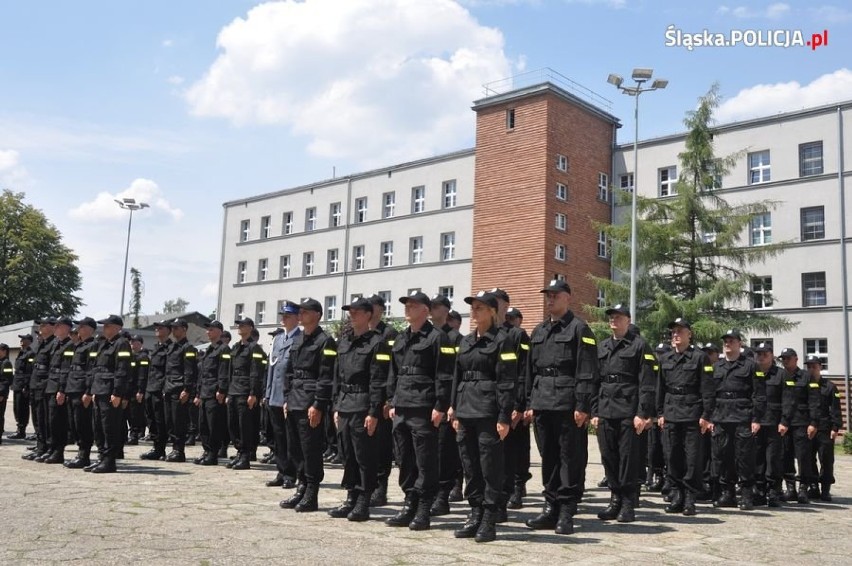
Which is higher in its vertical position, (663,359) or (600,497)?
(663,359)

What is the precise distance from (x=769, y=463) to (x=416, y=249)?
3325cm

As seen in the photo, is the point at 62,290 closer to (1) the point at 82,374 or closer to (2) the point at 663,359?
(1) the point at 82,374

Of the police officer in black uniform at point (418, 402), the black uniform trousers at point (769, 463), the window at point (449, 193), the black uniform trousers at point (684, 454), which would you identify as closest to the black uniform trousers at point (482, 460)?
the police officer in black uniform at point (418, 402)

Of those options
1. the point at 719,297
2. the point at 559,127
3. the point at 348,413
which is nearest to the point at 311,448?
the point at 348,413

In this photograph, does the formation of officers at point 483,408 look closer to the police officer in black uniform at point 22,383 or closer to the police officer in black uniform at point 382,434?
the police officer in black uniform at point 382,434

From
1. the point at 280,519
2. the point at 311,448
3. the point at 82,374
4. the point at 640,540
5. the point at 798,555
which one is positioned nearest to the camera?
the point at 798,555

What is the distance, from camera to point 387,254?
44.6m

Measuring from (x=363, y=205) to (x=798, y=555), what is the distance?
40.4 metres

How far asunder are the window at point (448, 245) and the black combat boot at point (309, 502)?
3329 centimetres

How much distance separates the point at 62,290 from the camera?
192 ft

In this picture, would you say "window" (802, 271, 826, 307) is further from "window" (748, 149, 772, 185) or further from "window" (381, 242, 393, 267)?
"window" (381, 242, 393, 267)

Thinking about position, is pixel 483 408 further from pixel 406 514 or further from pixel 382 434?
pixel 382 434

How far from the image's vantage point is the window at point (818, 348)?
32.3 m

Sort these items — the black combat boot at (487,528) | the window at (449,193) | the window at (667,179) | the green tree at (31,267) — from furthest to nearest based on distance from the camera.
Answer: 1. the green tree at (31,267)
2. the window at (449,193)
3. the window at (667,179)
4. the black combat boot at (487,528)
